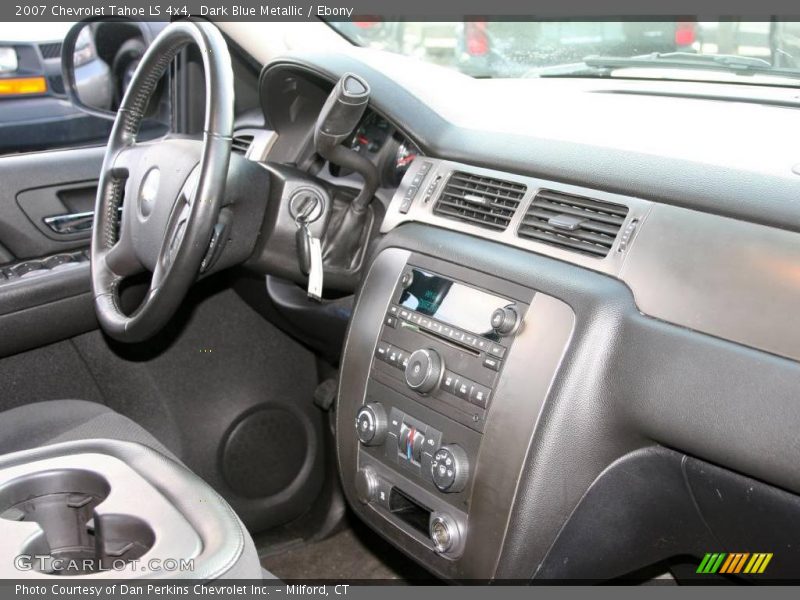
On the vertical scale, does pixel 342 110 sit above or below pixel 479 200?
above

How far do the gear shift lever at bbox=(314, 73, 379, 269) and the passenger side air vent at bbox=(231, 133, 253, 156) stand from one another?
1.31 feet

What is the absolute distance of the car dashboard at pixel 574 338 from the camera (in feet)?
3.98

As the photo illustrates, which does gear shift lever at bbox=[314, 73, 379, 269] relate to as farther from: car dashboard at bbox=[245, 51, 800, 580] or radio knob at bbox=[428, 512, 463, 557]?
radio knob at bbox=[428, 512, 463, 557]

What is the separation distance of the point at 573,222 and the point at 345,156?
0.49 metres

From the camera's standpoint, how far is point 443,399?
4.88ft

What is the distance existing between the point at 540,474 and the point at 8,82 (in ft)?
5.78

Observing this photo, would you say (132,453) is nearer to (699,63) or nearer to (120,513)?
(120,513)

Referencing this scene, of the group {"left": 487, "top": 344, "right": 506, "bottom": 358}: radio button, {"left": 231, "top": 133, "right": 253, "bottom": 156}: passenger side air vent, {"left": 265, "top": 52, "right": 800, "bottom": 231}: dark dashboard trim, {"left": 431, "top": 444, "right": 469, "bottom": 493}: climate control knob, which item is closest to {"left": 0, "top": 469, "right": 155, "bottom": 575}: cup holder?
{"left": 431, "top": 444, "right": 469, "bottom": 493}: climate control knob

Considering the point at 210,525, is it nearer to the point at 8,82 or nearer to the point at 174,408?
the point at 174,408

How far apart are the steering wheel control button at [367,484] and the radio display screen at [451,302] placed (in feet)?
1.09

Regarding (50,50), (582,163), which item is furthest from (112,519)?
(50,50)

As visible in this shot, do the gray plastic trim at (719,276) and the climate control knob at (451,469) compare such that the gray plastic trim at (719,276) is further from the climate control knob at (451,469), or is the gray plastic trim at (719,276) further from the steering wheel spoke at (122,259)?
the steering wheel spoke at (122,259)

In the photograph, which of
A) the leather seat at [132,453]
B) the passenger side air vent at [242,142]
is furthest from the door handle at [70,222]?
the leather seat at [132,453]

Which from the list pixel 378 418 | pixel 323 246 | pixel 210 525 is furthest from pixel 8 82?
pixel 210 525
